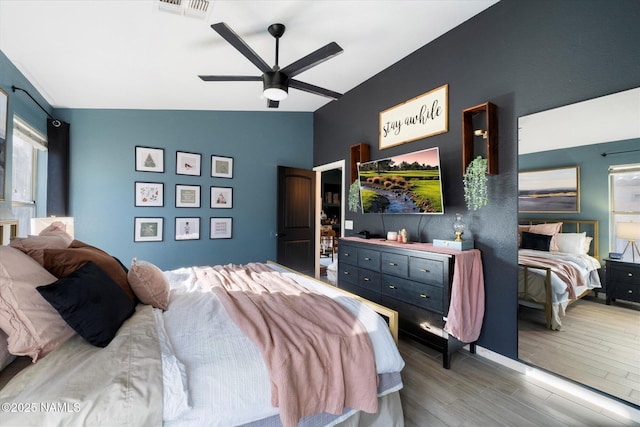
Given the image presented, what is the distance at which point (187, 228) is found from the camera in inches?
159

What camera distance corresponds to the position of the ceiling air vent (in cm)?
194

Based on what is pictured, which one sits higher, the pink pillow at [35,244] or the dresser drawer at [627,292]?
the pink pillow at [35,244]

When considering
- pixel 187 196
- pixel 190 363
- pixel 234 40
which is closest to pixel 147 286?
pixel 190 363

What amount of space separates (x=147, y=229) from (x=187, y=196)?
0.69 meters

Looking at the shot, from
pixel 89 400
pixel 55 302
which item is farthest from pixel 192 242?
pixel 89 400

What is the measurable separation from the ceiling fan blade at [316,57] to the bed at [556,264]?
195cm

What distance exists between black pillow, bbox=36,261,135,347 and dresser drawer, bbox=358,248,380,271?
2.18 meters

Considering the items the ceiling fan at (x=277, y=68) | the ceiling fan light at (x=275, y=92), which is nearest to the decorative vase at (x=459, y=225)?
the ceiling fan at (x=277, y=68)

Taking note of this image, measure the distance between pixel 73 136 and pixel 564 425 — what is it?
5.38 meters

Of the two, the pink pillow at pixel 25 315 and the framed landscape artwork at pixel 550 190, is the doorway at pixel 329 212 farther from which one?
the pink pillow at pixel 25 315

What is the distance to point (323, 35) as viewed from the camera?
259cm

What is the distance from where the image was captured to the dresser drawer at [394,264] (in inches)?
101

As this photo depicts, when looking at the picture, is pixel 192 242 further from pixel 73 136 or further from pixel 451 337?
pixel 451 337

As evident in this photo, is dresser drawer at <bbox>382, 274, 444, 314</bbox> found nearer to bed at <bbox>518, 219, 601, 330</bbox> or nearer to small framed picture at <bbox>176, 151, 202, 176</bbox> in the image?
bed at <bbox>518, 219, 601, 330</bbox>
